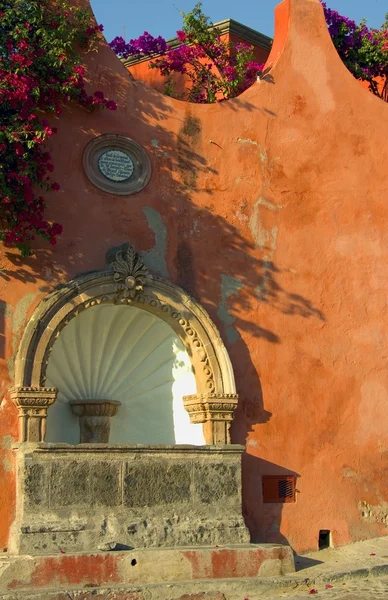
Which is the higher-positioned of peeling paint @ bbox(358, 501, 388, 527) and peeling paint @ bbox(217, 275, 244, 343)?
peeling paint @ bbox(217, 275, 244, 343)

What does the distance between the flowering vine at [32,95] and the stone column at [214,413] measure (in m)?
2.16

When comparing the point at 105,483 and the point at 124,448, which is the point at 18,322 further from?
the point at 105,483

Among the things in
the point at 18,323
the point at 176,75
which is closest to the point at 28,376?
the point at 18,323

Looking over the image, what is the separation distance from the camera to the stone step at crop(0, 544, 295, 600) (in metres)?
8.08

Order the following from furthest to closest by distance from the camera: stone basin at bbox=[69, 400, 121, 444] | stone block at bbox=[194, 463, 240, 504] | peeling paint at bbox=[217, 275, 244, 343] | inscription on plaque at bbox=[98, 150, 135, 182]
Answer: peeling paint at bbox=[217, 275, 244, 343], inscription on plaque at bbox=[98, 150, 135, 182], stone basin at bbox=[69, 400, 121, 444], stone block at bbox=[194, 463, 240, 504]

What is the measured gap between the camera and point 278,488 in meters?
10.4

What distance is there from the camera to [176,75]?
12.9 m

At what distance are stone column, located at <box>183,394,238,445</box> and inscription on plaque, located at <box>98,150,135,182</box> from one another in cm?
232

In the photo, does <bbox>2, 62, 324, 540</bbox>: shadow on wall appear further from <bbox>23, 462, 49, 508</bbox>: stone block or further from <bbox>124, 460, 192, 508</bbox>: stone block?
<bbox>23, 462, 49, 508</bbox>: stone block

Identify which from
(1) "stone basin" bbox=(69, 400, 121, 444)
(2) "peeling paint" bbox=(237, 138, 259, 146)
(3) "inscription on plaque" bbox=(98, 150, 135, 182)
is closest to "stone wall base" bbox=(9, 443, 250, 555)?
(1) "stone basin" bbox=(69, 400, 121, 444)

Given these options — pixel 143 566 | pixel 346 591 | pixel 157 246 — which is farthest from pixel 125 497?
pixel 157 246

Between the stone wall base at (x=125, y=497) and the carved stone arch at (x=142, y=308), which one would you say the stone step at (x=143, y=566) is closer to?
the stone wall base at (x=125, y=497)

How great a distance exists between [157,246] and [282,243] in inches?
60.4

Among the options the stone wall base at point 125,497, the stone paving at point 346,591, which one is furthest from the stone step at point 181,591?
the stone wall base at point 125,497
